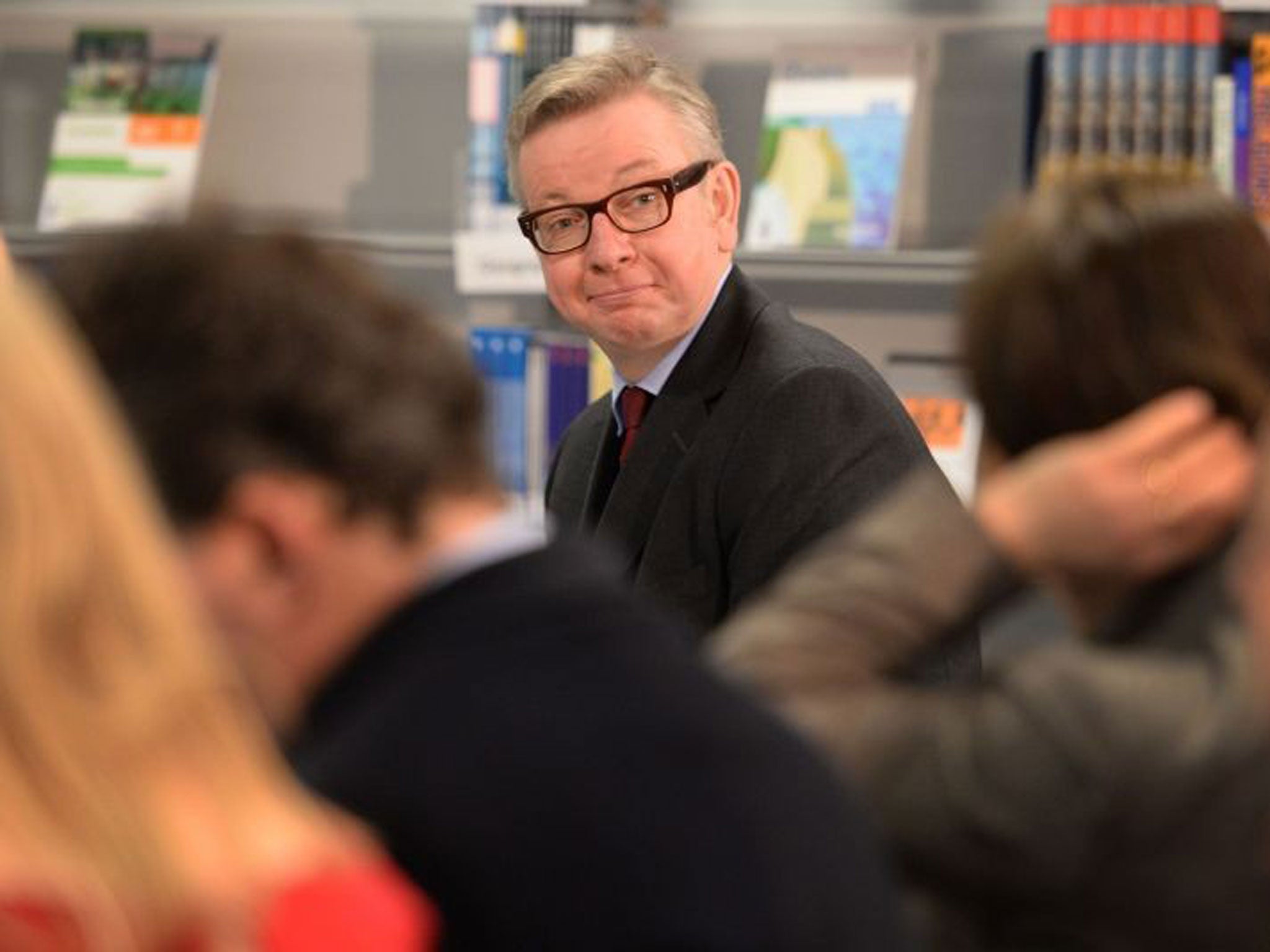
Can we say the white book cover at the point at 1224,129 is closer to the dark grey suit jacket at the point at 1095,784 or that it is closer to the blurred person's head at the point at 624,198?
the blurred person's head at the point at 624,198

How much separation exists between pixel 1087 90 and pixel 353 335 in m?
2.96

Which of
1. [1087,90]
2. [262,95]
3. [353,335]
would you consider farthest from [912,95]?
[353,335]

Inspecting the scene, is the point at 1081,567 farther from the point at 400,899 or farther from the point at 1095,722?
the point at 400,899

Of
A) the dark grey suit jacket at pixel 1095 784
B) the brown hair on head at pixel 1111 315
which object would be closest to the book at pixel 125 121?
the brown hair on head at pixel 1111 315

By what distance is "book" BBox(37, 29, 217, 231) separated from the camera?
4660 mm

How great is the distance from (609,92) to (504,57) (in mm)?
1426

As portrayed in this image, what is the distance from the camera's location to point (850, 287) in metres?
4.50

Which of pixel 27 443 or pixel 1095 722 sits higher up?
pixel 27 443

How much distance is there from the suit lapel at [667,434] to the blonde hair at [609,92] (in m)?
0.32

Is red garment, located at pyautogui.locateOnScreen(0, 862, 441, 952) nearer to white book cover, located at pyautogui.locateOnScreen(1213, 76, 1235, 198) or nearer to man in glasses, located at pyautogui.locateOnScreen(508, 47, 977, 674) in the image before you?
man in glasses, located at pyautogui.locateOnScreen(508, 47, 977, 674)

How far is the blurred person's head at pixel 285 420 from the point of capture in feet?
4.02

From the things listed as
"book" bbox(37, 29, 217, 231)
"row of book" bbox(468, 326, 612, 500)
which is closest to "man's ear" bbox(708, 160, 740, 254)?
"row of book" bbox(468, 326, 612, 500)

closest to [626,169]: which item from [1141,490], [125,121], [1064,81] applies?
[1064,81]

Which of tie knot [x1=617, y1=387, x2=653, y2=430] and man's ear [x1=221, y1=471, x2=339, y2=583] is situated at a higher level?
man's ear [x1=221, y1=471, x2=339, y2=583]
